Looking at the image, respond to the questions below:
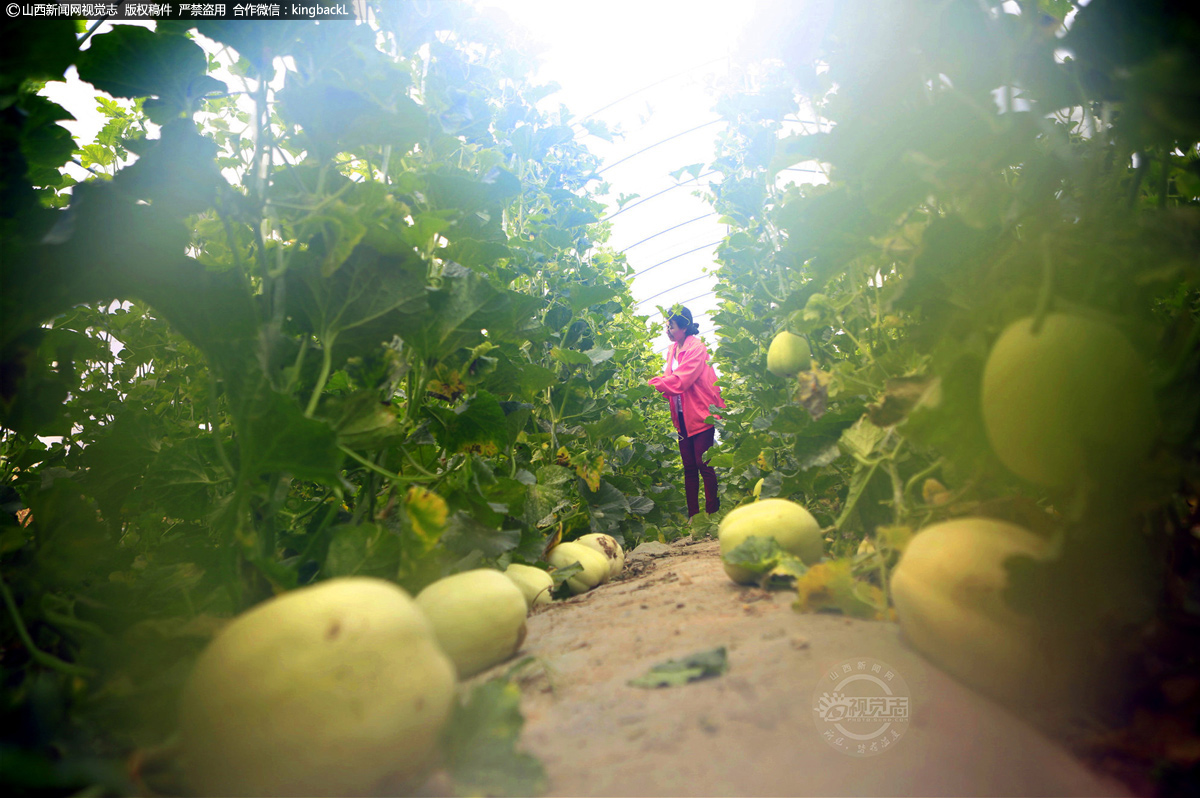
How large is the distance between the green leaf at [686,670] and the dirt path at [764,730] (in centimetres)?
2

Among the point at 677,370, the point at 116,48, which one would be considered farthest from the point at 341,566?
the point at 677,370

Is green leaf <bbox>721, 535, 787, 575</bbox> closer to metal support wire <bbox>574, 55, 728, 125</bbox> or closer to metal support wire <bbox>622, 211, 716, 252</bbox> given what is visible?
metal support wire <bbox>574, 55, 728, 125</bbox>

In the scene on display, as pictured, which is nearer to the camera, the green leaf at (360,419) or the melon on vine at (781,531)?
the green leaf at (360,419)

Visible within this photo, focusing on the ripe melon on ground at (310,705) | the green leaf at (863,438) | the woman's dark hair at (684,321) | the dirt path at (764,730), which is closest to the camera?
the ripe melon on ground at (310,705)

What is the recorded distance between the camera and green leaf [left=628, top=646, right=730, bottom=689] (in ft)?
3.69

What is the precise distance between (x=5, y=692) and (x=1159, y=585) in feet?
5.46

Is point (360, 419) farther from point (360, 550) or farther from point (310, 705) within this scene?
point (310, 705)

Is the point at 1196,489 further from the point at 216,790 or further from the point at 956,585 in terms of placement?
the point at 216,790

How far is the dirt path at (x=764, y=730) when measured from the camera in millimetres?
826

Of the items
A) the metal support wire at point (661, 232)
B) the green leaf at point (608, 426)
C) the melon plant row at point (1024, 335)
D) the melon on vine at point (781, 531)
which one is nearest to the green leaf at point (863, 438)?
the melon plant row at point (1024, 335)

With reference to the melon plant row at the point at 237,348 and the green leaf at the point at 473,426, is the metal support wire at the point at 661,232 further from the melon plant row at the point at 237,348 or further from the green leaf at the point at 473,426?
the green leaf at the point at 473,426

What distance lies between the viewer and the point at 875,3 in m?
1.45

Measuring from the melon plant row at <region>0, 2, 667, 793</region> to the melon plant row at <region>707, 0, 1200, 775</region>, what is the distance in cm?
83
